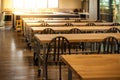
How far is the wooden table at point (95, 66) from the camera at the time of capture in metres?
2.08

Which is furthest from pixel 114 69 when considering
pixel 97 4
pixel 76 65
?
pixel 97 4

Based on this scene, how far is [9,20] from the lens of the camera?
16594mm

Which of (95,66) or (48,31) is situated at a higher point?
(48,31)

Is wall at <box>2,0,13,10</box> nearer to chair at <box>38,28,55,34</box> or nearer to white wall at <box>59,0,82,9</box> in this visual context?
white wall at <box>59,0,82,9</box>

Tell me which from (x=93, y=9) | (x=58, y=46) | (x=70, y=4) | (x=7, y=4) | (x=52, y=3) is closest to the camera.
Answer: (x=58, y=46)

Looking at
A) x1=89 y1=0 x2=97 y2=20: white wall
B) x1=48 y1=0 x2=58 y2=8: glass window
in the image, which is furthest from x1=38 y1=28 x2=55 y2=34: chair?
x1=48 y1=0 x2=58 y2=8: glass window

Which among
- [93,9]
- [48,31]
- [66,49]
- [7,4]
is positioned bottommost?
[66,49]

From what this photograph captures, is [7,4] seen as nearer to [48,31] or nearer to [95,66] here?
[48,31]

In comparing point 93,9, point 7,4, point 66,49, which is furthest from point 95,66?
point 7,4

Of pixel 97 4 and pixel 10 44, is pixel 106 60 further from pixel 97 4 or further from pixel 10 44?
pixel 97 4

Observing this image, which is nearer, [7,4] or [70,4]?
[7,4]

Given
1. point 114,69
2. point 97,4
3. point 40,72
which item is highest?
point 97,4

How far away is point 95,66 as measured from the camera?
2416mm

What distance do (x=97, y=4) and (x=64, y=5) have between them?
638 centimetres
